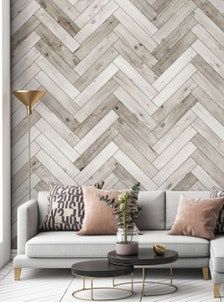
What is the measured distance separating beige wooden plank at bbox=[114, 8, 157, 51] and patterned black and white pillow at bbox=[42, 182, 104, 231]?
163 centimetres

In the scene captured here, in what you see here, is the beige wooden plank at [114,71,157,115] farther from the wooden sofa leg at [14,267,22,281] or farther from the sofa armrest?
the wooden sofa leg at [14,267,22,281]

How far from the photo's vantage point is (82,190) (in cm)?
665

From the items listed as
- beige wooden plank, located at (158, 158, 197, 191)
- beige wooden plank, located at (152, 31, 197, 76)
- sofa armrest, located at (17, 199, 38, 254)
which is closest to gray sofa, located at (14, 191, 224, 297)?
sofa armrest, located at (17, 199, 38, 254)

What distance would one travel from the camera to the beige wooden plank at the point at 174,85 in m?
6.98

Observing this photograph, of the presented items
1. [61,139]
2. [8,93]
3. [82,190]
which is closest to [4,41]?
[8,93]

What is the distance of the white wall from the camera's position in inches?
268

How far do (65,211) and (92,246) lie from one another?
649 mm

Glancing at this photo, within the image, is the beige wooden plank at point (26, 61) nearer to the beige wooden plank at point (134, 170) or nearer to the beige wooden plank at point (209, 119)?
the beige wooden plank at point (134, 170)

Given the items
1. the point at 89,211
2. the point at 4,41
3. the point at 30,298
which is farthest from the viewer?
the point at 4,41

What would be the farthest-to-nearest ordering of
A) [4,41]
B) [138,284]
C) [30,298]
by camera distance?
[4,41], [138,284], [30,298]

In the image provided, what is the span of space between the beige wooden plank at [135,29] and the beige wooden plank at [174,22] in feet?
0.23

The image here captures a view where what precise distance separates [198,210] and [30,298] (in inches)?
67.9

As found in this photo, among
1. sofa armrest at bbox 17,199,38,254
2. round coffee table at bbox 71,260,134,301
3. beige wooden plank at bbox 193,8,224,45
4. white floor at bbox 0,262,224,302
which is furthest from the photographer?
beige wooden plank at bbox 193,8,224,45

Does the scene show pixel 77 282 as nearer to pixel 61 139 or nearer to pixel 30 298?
pixel 30 298
